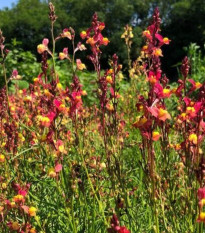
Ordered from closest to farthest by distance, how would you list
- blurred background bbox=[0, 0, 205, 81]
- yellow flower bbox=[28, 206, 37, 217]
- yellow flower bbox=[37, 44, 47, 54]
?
1. yellow flower bbox=[28, 206, 37, 217]
2. yellow flower bbox=[37, 44, 47, 54]
3. blurred background bbox=[0, 0, 205, 81]

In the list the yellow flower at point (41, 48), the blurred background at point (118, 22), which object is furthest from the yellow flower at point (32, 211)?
the blurred background at point (118, 22)

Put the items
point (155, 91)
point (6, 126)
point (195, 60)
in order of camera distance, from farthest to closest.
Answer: point (195, 60), point (6, 126), point (155, 91)

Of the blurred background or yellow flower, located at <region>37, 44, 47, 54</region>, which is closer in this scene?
yellow flower, located at <region>37, 44, 47, 54</region>

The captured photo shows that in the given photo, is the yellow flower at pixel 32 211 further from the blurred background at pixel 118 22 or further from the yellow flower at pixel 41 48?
the blurred background at pixel 118 22

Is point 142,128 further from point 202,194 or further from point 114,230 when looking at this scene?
point 114,230

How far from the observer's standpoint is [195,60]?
7.20 meters

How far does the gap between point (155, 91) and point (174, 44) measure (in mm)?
26460

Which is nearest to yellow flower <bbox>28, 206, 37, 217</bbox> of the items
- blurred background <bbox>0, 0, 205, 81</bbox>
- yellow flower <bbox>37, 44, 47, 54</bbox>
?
yellow flower <bbox>37, 44, 47, 54</bbox>

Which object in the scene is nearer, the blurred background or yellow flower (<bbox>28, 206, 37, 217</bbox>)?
yellow flower (<bbox>28, 206, 37, 217</bbox>)

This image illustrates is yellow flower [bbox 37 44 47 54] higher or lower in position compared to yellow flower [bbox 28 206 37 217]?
higher

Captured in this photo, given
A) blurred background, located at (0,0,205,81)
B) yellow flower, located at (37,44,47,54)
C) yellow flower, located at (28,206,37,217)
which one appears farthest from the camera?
blurred background, located at (0,0,205,81)

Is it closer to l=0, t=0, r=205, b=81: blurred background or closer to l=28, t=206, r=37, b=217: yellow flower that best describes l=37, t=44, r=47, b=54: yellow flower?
l=28, t=206, r=37, b=217: yellow flower

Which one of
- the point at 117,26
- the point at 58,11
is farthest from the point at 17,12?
the point at 117,26

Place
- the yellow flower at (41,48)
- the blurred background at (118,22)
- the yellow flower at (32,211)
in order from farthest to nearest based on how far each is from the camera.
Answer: the blurred background at (118,22) → the yellow flower at (41,48) → the yellow flower at (32,211)
